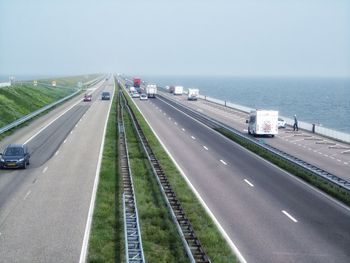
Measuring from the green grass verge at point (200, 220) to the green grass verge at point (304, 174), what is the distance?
6.95 metres

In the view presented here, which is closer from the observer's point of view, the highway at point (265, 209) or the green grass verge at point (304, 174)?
the highway at point (265, 209)

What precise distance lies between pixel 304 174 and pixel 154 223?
502 inches

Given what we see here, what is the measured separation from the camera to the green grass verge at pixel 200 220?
17.5 meters

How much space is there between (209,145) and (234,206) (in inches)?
810

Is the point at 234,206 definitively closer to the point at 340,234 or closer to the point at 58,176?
the point at 340,234

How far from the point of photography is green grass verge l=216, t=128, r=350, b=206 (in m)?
26.2

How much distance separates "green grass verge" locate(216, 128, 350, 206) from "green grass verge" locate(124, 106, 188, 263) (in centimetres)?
854

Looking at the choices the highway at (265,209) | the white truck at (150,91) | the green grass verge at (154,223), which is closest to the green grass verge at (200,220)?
the highway at (265,209)

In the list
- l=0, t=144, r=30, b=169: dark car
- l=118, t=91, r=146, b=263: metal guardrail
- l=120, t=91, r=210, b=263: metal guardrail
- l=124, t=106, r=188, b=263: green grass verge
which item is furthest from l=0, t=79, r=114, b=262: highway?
l=120, t=91, r=210, b=263: metal guardrail

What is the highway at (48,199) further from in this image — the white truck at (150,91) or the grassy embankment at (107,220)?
the white truck at (150,91)

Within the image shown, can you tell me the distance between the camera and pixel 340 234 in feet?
65.5

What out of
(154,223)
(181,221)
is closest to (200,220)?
(181,221)

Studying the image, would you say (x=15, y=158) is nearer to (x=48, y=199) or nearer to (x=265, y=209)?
(x=48, y=199)

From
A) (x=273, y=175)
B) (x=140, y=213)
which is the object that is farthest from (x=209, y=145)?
(x=140, y=213)
